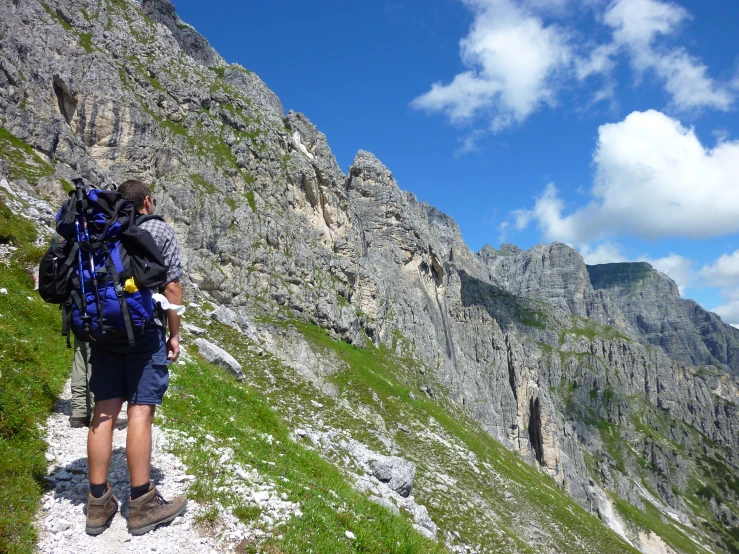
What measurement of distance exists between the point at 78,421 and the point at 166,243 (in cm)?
491

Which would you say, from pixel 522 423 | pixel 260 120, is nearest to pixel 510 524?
pixel 260 120

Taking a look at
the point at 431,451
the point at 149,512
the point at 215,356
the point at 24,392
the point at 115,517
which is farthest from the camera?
the point at 431,451

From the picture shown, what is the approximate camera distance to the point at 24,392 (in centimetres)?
813

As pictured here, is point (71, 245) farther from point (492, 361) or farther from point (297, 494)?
point (492, 361)

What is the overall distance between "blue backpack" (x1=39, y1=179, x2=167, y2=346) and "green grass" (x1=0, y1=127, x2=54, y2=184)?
4015 cm

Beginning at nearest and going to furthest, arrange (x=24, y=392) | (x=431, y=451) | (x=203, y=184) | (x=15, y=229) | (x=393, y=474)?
(x=24, y=392), (x=15, y=229), (x=393, y=474), (x=431, y=451), (x=203, y=184)

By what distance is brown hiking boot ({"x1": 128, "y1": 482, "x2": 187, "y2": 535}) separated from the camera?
5.50 metres

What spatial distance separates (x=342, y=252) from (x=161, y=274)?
77.5m

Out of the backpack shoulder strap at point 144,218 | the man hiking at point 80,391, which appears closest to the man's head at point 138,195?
the backpack shoulder strap at point 144,218

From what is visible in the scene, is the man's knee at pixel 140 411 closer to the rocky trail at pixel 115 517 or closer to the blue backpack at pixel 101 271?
the blue backpack at pixel 101 271

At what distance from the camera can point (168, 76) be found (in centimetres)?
7500

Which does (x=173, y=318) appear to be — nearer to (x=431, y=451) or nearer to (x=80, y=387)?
(x=80, y=387)

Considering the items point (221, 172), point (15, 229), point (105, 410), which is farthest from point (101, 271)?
point (221, 172)

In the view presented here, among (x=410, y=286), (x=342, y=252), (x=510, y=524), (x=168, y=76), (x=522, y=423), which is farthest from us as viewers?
(x=522, y=423)
